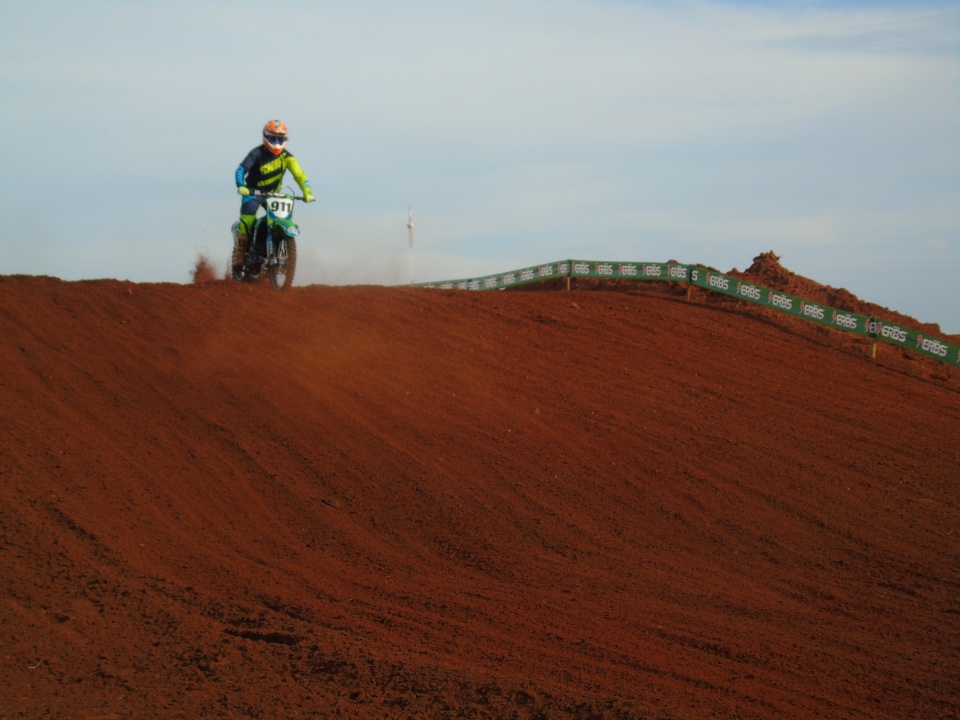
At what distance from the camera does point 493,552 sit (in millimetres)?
9703

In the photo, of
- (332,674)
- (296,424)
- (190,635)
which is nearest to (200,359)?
(296,424)

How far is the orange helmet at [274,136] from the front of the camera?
50.0ft

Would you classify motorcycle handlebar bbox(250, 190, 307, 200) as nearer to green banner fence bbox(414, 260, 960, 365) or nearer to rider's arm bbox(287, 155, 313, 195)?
rider's arm bbox(287, 155, 313, 195)

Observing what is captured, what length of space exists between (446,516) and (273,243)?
22.4 feet

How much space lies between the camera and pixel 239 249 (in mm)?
15625

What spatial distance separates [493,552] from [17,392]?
5.59 m

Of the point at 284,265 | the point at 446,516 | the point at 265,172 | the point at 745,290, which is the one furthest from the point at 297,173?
the point at 745,290

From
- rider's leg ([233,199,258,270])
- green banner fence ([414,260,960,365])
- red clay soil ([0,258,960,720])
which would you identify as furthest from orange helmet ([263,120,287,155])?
green banner fence ([414,260,960,365])

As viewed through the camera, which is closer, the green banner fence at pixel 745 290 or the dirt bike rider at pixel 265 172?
the dirt bike rider at pixel 265 172

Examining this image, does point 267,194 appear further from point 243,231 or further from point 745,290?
point 745,290

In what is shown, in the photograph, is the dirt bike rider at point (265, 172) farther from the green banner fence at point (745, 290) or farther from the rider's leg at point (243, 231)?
the green banner fence at point (745, 290)

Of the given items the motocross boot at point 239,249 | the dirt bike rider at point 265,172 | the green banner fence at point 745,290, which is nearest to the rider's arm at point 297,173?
the dirt bike rider at point 265,172

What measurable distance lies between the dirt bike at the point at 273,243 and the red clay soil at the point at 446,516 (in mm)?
524

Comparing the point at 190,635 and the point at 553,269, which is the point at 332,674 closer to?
the point at 190,635
